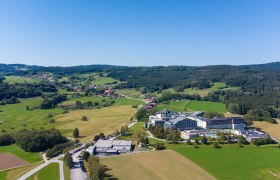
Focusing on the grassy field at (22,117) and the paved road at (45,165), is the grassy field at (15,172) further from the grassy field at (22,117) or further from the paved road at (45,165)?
the grassy field at (22,117)

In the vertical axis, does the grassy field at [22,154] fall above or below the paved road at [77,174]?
below

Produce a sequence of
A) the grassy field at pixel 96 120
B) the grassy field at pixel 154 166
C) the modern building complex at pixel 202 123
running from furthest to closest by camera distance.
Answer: the grassy field at pixel 96 120 → the modern building complex at pixel 202 123 → the grassy field at pixel 154 166

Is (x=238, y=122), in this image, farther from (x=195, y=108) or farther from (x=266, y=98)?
(x=266, y=98)

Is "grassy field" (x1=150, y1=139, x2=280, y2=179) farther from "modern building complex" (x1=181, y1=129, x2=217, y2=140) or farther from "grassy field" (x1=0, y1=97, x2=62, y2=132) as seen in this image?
"grassy field" (x1=0, y1=97, x2=62, y2=132)

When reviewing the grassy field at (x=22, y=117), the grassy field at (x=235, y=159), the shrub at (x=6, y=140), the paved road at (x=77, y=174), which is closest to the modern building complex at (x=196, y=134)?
the grassy field at (x=235, y=159)

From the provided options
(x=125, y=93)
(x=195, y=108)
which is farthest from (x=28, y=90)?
(x=195, y=108)
